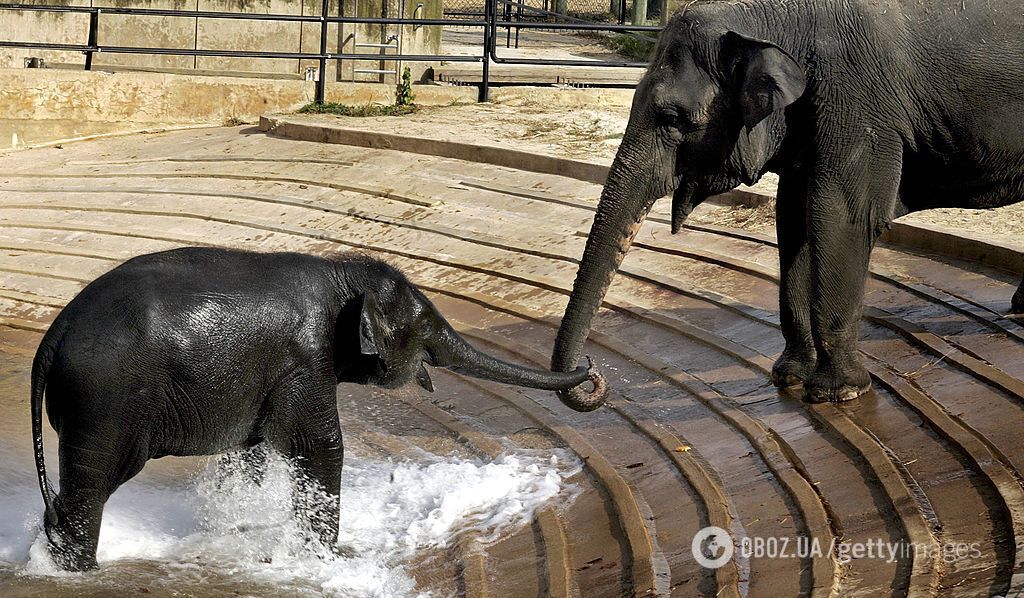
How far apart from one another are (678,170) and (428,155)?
6451 millimetres

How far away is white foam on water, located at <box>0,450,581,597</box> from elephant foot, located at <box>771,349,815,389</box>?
1321mm

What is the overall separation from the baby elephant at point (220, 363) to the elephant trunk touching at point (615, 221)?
0.60m

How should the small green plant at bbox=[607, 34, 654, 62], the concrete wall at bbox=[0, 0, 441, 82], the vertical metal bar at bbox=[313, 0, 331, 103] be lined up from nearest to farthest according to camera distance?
the vertical metal bar at bbox=[313, 0, 331, 103], the concrete wall at bbox=[0, 0, 441, 82], the small green plant at bbox=[607, 34, 654, 62]

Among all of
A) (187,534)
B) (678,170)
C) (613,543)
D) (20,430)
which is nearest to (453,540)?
(613,543)

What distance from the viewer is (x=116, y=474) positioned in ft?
18.2

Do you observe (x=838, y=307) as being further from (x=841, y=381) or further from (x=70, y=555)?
(x=70, y=555)

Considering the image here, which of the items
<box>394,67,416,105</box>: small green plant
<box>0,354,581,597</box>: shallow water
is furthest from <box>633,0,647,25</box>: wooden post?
<box>0,354,581,597</box>: shallow water

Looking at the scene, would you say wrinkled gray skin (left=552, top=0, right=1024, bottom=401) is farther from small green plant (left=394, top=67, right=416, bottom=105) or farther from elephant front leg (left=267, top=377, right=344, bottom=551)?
small green plant (left=394, top=67, right=416, bottom=105)

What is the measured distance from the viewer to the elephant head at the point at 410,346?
5.82 metres

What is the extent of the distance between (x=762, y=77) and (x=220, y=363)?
3.00m

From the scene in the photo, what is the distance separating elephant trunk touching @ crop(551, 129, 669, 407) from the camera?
6703mm

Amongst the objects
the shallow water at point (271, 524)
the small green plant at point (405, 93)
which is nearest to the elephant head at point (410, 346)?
the shallow water at point (271, 524)

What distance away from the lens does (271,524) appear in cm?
640

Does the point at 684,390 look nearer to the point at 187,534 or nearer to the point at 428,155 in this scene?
the point at 187,534
